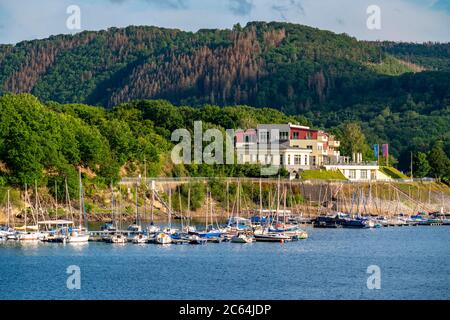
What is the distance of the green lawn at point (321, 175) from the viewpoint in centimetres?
14738

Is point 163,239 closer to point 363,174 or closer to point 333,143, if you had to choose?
point 363,174

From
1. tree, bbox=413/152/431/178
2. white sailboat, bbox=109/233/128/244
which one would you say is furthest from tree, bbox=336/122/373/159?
white sailboat, bbox=109/233/128/244

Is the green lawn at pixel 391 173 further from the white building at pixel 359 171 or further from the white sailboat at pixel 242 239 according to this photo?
the white sailboat at pixel 242 239

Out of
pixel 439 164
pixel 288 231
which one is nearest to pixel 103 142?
pixel 288 231

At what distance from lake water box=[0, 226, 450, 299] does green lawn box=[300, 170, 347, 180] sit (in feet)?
127

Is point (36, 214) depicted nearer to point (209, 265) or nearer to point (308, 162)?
point (209, 265)

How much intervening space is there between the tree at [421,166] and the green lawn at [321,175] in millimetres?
25150

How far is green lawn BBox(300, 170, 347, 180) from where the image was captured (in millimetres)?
147375

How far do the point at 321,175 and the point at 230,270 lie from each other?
68.3 meters

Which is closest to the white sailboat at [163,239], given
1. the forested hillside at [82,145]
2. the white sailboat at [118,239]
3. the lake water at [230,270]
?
the lake water at [230,270]

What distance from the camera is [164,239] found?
99500 mm

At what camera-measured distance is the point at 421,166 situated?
17462cm
